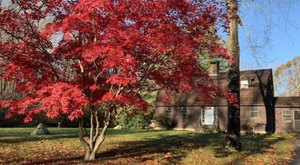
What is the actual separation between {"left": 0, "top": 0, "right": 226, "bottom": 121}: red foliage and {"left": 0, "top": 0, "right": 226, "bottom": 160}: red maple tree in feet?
0.08

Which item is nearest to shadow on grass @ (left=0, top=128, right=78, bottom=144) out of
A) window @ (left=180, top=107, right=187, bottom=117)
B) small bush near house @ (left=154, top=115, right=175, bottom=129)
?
small bush near house @ (left=154, top=115, right=175, bottom=129)

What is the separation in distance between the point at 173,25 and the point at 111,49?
2056 mm

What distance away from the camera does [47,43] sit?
893 cm

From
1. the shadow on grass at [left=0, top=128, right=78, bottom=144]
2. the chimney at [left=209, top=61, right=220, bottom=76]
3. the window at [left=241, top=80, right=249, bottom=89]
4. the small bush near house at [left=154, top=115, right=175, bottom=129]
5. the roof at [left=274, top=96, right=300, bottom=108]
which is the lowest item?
the shadow on grass at [left=0, top=128, right=78, bottom=144]

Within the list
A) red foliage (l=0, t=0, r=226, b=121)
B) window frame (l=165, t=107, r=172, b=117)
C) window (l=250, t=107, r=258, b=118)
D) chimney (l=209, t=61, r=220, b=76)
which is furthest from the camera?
chimney (l=209, t=61, r=220, b=76)

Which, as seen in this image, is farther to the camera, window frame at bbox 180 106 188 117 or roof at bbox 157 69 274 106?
window frame at bbox 180 106 188 117

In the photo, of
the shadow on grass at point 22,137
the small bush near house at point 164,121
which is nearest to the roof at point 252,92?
the small bush near house at point 164,121

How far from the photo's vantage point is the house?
30.4 meters

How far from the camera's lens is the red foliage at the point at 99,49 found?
7.43 m

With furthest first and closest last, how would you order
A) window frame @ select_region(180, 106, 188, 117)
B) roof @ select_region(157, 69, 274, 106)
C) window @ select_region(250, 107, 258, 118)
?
window frame @ select_region(180, 106, 188, 117) → roof @ select_region(157, 69, 274, 106) → window @ select_region(250, 107, 258, 118)

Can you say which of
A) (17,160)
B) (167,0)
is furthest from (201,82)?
(17,160)

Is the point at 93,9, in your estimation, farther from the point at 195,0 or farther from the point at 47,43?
the point at 195,0

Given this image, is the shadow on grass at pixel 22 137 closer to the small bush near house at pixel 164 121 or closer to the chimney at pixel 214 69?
the small bush near house at pixel 164 121

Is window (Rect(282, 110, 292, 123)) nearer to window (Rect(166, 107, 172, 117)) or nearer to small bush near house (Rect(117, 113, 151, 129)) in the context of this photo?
window (Rect(166, 107, 172, 117))
